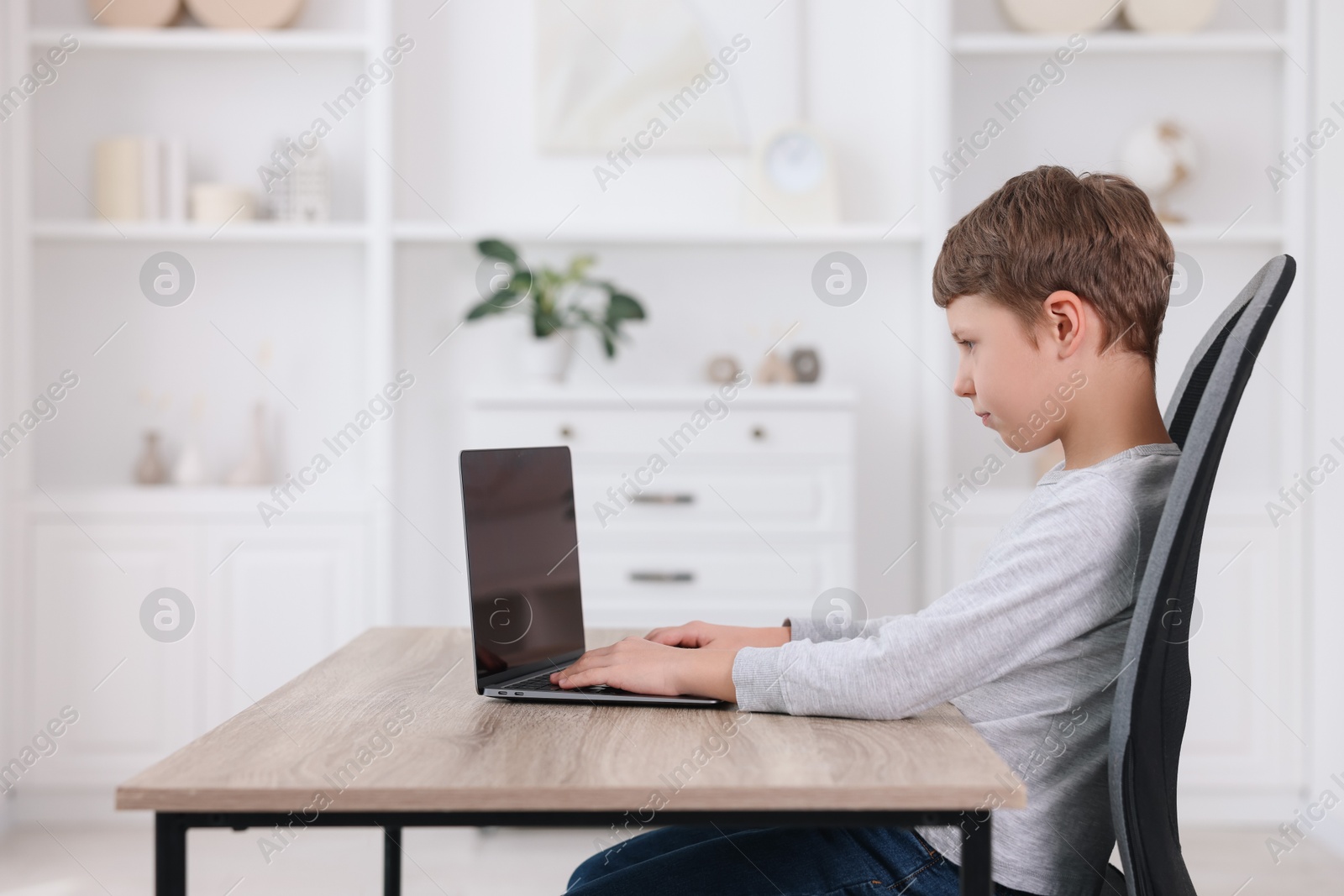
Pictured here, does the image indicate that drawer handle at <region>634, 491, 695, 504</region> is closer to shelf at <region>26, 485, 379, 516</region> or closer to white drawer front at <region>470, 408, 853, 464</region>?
white drawer front at <region>470, 408, 853, 464</region>

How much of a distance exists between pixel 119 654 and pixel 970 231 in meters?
2.59

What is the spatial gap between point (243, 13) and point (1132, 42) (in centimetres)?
243

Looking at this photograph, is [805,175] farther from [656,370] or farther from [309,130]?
[309,130]

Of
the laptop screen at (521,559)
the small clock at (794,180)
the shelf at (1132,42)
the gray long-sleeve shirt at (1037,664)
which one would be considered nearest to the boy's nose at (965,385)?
the gray long-sleeve shirt at (1037,664)

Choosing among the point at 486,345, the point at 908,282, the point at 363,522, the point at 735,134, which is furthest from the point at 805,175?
the point at 363,522

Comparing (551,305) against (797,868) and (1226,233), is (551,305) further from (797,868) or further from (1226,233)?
(797,868)

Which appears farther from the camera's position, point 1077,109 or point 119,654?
point 1077,109

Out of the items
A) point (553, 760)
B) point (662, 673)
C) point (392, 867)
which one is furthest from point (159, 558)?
point (553, 760)

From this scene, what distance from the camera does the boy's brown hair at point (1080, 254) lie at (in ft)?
3.37

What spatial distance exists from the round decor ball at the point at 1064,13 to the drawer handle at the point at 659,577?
181 centimetres

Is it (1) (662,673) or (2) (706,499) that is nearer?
(1) (662,673)

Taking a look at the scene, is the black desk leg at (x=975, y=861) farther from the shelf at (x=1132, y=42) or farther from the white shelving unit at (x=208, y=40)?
the white shelving unit at (x=208, y=40)

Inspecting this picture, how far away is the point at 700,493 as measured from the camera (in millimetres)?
2777

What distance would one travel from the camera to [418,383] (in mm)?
3125
